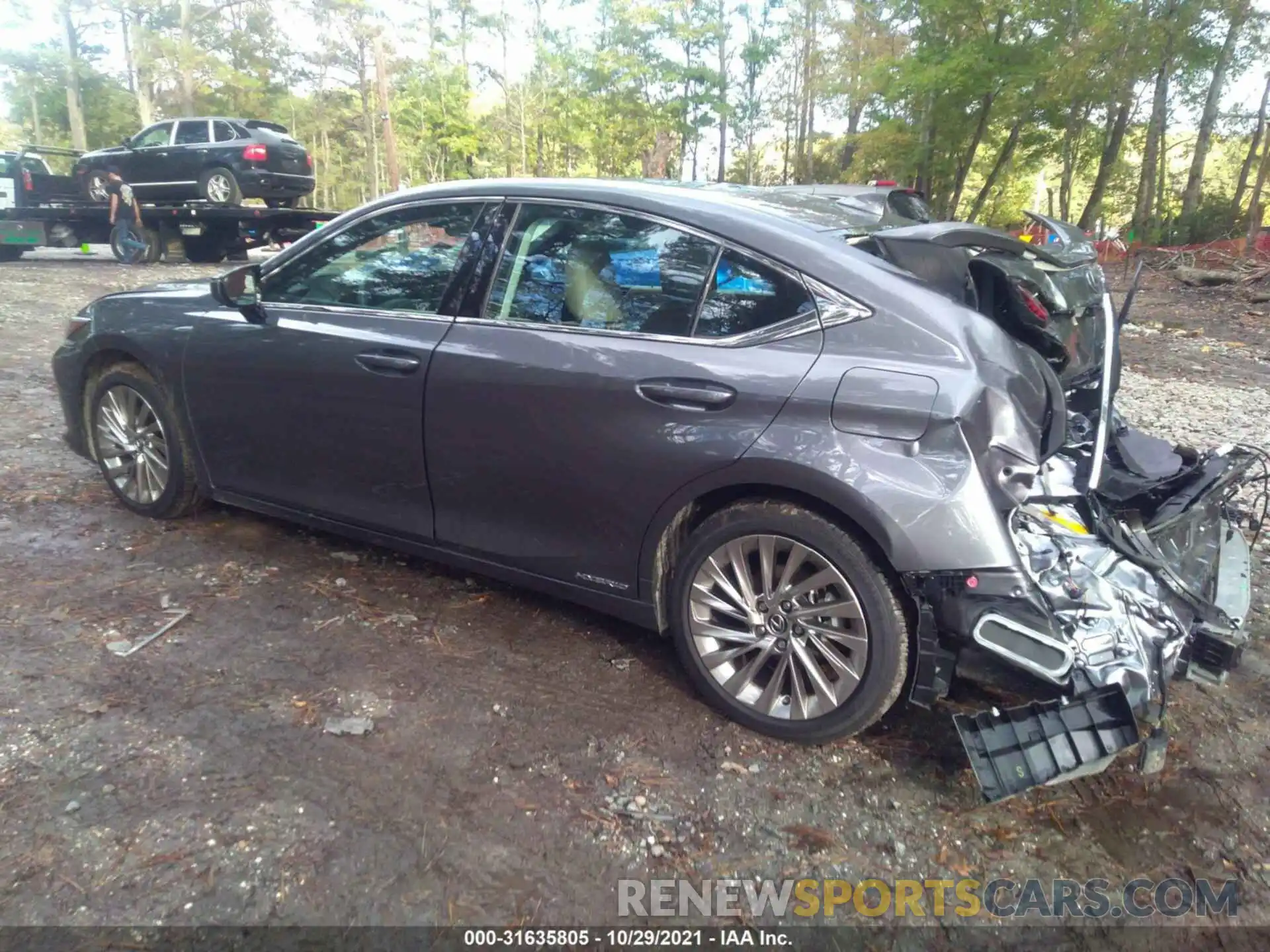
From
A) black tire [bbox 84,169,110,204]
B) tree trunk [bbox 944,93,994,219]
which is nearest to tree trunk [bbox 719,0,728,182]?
tree trunk [bbox 944,93,994,219]

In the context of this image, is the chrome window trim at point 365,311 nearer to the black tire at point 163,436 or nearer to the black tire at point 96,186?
the black tire at point 163,436

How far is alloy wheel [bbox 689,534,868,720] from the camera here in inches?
102

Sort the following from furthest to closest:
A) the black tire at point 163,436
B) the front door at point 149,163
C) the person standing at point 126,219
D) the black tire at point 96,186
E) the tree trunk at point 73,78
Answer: the tree trunk at point 73,78, the black tire at point 96,186, the front door at point 149,163, the person standing at point 126,219, the black tire at point 163,436

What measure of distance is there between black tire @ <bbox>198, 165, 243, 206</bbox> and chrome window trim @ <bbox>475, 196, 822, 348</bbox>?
1506cm

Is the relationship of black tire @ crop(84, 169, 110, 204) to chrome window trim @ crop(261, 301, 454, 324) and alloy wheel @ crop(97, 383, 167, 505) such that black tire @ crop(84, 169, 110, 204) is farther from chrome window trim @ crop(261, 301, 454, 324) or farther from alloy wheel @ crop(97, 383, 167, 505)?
chrome window trim @ crop(261, 301, 454, 324)

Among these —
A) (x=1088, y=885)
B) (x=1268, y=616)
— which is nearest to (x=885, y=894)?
(x=1088, y=885)

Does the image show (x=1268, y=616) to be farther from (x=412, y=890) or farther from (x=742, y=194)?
(x=412, y=890)

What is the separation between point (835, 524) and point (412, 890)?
150 cm

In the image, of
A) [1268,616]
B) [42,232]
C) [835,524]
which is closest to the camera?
[835,524]

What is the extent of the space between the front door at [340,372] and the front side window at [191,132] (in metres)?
14.7

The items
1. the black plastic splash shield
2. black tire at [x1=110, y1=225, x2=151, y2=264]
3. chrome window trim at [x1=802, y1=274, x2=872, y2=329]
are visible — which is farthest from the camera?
black tire at [x1=110, y1=225, x2=151, y2=264]

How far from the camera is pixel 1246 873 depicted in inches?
89.3

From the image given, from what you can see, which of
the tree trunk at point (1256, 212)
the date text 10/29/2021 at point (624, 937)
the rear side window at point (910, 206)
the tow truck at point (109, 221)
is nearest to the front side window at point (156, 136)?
the tow truck at point (109, 221)

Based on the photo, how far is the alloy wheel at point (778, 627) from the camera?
2.60 m
